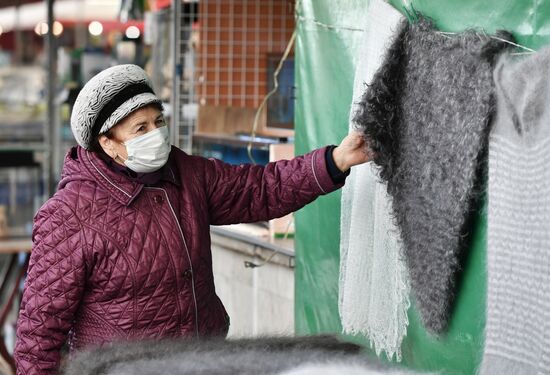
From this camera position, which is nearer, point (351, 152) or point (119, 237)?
point (351, 152)

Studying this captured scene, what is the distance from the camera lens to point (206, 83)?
22.0ft

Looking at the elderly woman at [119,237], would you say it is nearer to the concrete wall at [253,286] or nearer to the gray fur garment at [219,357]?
the gray fur garment at [219,357]

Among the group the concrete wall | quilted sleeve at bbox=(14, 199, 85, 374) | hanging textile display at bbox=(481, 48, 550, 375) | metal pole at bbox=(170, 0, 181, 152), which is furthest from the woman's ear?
metal pole at bbox=(170, 0, 181, 152)

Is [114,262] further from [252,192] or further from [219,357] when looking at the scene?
[219,357]

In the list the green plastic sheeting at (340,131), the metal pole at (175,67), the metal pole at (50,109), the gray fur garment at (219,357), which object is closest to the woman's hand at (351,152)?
the green plastic sheeting at (340,131)

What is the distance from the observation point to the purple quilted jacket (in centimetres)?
327

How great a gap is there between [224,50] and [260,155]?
0.99m

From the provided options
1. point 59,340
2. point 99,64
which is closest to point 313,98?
point 59,340

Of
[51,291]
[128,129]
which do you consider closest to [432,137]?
[128,129]

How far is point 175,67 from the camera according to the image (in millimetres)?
6492

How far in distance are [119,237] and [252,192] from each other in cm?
48

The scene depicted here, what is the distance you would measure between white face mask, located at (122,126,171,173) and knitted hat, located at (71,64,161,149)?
10 cm

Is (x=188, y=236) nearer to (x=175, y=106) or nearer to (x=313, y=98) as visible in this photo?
(x=313, y=98)

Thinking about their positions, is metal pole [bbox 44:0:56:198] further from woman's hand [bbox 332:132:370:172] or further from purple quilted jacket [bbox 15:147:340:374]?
woman's hand [bbox 332:132:370:172]
